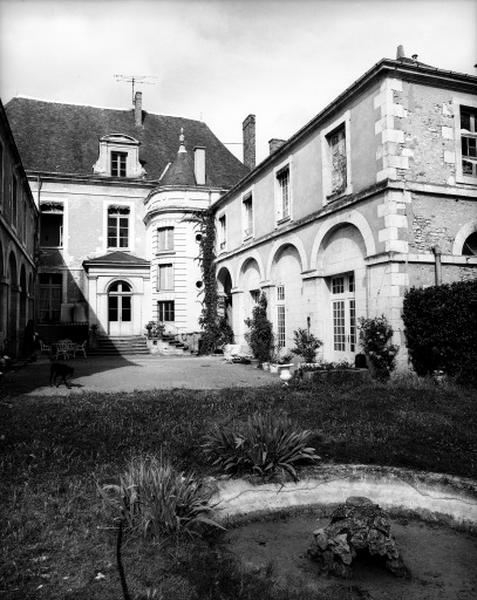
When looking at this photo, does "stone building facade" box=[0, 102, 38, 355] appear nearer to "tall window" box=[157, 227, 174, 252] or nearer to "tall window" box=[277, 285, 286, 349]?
"tall window" box=[157, 227, 174, 252]

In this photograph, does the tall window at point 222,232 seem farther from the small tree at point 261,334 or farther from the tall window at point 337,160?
the tall window at point 337,160

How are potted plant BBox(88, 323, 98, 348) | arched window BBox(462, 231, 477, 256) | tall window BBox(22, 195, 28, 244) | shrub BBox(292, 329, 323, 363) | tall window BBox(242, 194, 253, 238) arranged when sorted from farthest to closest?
potted plant BBox(88, 323, 98, 348)
tall window BBox(22, 195, 28, 244)
tall window BBox(242, 194, 253, 238)
shrub BBox(292, 329, 323, 363)
arched window BBox(462, 231, 477, 256)

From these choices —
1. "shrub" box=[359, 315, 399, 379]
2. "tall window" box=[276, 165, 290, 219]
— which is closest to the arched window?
"shrub" box=[359, 315, 399, 379]

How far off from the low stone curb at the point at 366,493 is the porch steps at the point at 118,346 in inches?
688

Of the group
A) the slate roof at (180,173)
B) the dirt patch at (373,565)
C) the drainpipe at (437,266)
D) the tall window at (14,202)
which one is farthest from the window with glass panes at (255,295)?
the dirt patch at (373,565)

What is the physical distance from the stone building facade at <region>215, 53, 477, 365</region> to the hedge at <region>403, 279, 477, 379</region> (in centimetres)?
33

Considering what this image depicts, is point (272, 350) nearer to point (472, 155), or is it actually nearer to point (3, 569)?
point (472, 155)

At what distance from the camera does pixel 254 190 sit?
693 inches

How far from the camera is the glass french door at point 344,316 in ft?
40.1

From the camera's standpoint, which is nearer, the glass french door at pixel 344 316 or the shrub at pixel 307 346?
the glass french door at pixel 344 316

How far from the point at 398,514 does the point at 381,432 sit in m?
2.03

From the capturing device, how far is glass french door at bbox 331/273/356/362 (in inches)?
481

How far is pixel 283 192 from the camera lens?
52.1 ft

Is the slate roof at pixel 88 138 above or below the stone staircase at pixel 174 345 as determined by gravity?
above
